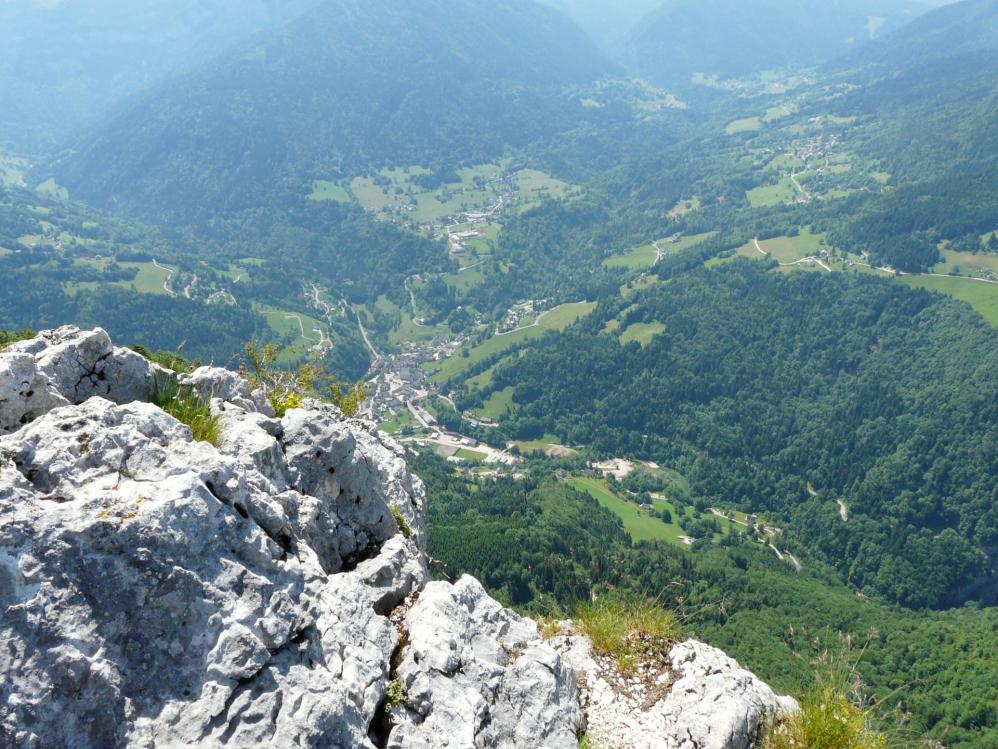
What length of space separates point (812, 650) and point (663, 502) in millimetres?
142534

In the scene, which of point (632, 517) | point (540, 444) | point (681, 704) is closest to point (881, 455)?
point (632, 517)

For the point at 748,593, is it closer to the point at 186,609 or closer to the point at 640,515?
the point at 640,515

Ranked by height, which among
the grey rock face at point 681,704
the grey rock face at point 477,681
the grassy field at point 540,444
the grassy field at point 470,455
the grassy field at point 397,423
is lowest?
the grassy field at point 540,444

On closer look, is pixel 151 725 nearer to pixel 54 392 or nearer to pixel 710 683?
pixel 54 392

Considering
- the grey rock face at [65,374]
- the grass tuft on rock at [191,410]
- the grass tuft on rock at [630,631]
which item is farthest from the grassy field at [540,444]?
the grey rock face at [65,374]

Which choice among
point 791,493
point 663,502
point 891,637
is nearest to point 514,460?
point 663,502

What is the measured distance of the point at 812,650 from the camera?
16.8 metres

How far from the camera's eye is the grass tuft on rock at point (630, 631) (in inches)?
650

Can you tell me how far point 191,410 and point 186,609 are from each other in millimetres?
6664

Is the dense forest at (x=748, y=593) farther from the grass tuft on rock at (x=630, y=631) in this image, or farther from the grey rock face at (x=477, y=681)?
the grey rock face at (x=477, y=681)

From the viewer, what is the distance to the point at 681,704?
1513cm

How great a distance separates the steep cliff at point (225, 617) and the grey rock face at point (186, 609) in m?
0.03

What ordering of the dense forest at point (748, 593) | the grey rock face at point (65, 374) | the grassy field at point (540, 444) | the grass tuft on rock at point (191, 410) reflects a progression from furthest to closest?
the grassy field at point (540, 444), the dense forest at point (748, 593), the grass tuft on rock at point (191, 410), the grey rock face at point (65, 374)

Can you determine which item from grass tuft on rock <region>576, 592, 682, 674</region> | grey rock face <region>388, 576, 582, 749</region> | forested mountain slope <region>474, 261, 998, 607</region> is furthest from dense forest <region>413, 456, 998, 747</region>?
grey rock face <region>388, 576, 582, 749</region>
